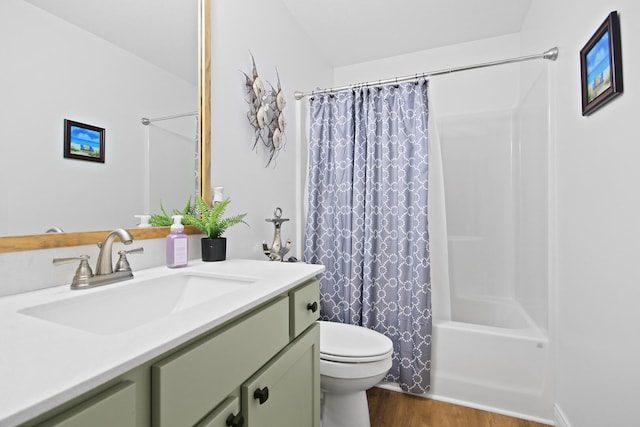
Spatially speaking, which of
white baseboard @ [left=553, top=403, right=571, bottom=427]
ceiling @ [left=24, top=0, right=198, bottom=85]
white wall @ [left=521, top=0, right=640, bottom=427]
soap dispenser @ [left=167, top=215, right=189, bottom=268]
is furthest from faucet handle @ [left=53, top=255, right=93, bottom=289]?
white baseboard @ [left=553, top=403, right=571, bottom=427]

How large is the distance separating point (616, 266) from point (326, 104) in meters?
1.71

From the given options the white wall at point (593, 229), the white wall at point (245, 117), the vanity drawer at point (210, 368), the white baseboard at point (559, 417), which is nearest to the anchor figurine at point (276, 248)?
the white wall at point (245, 117)

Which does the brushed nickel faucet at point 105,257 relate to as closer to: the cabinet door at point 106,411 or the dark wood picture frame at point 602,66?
the cabinet door at point 106,411

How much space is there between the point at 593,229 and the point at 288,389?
132 cm

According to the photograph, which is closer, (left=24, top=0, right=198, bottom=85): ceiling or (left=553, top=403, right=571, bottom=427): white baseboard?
(left=24, top=0, right=198, bottom=85): ceiling

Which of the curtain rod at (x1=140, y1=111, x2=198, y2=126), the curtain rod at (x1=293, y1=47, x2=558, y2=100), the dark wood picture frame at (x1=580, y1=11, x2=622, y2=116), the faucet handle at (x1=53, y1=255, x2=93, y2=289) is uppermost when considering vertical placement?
the curtain rod at (x1=293, y1=47, x2=558, y2=100)

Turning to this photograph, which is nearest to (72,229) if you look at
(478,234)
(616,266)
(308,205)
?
(308,205)

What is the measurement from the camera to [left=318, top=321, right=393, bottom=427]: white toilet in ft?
A: 4.59

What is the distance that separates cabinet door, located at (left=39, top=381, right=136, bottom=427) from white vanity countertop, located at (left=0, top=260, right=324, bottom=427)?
0.09 feet

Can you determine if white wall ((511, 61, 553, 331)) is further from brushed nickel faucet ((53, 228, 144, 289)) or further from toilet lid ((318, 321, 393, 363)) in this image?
brushed nickel faucet ((53, 228, 144, 289))

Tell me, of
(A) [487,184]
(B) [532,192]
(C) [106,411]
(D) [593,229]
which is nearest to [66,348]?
(C) [106,411]

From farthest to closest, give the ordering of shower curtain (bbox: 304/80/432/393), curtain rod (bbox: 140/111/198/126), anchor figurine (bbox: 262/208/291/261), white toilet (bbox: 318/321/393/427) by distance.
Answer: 1. shower curtain (bbox: 304/80/432/393)
2. anchor figurine (bbox: 262/208/291/261)
3. white toilet (bbox: 318/321/393/427)
4. curtain rod (bbox: 140/111/198/126)

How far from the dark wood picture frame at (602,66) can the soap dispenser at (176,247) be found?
5.21ft

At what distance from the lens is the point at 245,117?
1.66m
